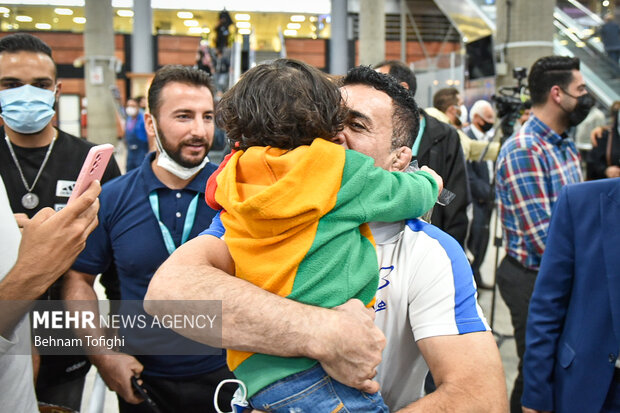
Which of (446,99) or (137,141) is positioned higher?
(446,99)

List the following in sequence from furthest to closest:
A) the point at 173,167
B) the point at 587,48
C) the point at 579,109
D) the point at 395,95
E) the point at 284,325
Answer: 1. the point at 587,48
2. the point at 579,109
3. the point at 173,167
4. the point at 395,95
5. the point at 284,325

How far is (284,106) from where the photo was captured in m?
1.16

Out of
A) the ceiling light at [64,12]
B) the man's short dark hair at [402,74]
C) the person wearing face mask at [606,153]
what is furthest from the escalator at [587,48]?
the ceiling light at [64,12]

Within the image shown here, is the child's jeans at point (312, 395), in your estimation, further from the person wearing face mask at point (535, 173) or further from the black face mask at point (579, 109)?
the black face mask at point (579, 109)

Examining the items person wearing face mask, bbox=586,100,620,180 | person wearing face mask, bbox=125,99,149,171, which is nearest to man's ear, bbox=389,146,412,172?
person wearing face mask, bbox=586,100,620,180

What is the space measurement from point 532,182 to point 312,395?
7.52 ft

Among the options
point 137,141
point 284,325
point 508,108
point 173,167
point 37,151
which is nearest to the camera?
point 284,325

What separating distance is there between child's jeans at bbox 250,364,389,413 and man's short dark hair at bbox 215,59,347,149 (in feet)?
1.72

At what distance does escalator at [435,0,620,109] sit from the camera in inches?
448

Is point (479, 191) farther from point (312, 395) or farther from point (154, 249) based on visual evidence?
point (312, 395)

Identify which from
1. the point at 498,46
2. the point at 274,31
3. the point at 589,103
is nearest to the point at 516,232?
the point at 589,103

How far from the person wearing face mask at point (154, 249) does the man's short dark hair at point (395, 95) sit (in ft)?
3.21

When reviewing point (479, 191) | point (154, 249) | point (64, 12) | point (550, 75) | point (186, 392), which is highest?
point (64, 12)

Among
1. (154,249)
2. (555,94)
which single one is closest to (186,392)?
(154,249)
